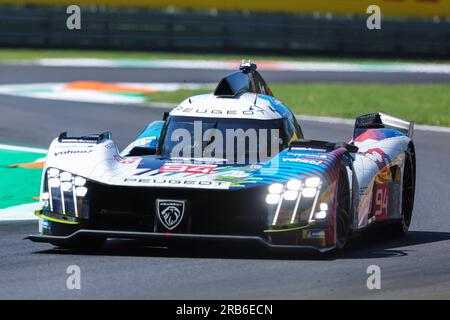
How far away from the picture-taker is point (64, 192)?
9031 millimetres

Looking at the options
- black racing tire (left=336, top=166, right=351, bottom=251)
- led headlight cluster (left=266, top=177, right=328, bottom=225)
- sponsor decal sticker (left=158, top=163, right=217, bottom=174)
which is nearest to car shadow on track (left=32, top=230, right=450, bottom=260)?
black racing tire (left=336, top=166, right=351, bottom=251)

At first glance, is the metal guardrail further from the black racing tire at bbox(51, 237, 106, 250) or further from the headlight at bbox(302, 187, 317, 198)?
the headlight at bbox(302, 187, 317, 198)

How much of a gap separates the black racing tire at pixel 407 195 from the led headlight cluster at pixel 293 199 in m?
1.82

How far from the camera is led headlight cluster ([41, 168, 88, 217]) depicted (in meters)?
8.96

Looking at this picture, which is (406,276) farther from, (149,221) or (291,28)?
(291,28)

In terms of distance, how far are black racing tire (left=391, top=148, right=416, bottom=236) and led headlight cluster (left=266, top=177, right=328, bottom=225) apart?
1816 millimetres

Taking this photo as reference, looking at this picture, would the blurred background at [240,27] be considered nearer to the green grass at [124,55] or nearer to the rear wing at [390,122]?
the green grass at [124,55]

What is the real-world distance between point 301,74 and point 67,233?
2170cm

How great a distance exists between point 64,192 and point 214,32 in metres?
26.3

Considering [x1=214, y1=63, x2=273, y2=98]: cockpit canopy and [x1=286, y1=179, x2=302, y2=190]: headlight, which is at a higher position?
[x1=214, y1=63, x2=273, y2=98]: cockpit canopy

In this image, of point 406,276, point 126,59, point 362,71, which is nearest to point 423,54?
point 362,71

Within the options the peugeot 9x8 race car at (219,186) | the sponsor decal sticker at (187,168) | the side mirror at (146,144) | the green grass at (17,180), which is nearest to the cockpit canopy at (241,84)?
the peugeot 9x8 race car at (219,186)

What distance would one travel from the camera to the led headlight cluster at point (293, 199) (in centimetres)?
868

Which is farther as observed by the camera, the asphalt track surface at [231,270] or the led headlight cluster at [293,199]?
the led headlight cluster at [293,199]
